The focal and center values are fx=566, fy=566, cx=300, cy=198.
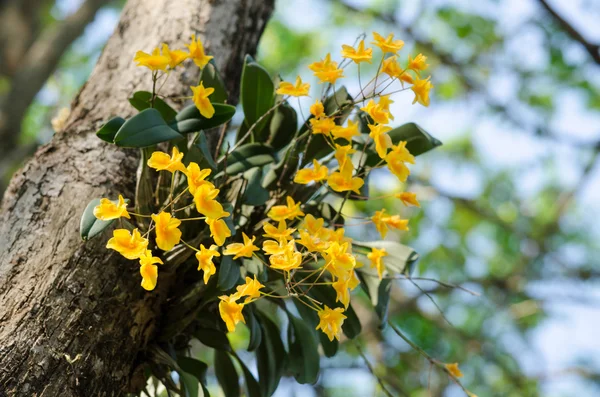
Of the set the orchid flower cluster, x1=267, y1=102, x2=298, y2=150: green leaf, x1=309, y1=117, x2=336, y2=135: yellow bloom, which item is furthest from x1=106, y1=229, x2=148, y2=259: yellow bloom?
x1=267, y1=102, x2=298, y2=150: green leaf

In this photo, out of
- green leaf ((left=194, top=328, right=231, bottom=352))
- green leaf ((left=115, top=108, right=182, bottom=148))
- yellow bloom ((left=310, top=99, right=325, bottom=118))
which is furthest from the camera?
green leaf ((left=194, top=328, right=231, bottom=352))

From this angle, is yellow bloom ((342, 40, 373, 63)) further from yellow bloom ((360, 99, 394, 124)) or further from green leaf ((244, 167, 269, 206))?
green leaf ((244, 167, 269, 206))

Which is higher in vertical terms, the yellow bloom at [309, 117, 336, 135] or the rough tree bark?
the yellow bloom at [309, 117, 336, 135]

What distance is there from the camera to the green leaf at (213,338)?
1.08 m

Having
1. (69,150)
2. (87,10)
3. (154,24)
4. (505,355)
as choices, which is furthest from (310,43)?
(69,150)

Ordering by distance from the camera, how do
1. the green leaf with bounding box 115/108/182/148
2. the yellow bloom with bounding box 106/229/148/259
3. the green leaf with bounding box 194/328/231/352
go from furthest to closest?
the green leaf with bounding box 194/328/231/352 → the green leaf with bounding box 115/108/182/148 → the yellow bloom with bounding box 106/229/148/259

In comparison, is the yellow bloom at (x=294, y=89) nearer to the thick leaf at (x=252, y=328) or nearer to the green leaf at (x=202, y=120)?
the green leaf at (x=202, y=120)

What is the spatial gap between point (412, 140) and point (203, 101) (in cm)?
42

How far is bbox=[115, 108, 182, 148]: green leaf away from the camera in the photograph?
86cm

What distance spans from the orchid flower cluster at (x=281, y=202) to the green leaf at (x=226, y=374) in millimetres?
217

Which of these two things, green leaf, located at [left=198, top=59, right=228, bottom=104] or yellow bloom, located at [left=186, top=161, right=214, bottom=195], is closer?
yellow bloom, located at [left=186, top=161, right=214, bottom=195]

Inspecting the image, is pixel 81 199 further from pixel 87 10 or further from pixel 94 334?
pixel 87 10

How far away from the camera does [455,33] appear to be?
4.70 m

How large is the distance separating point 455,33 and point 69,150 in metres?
4.20
